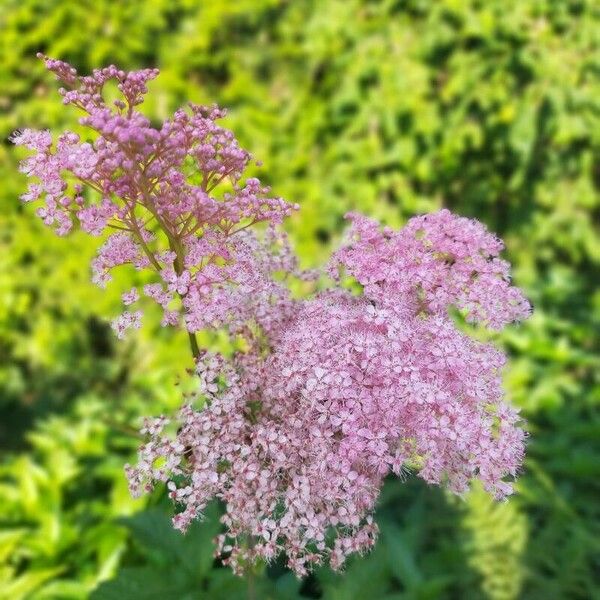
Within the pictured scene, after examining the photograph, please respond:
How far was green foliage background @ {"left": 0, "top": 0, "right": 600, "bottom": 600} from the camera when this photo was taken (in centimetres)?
421

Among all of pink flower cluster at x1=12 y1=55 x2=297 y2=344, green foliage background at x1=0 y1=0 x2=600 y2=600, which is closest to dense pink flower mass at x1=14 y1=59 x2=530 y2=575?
pink flower cluster at x1=12 y1=55 x2=297 y2=344

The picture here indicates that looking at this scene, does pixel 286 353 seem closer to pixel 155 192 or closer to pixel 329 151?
pixel 155 192

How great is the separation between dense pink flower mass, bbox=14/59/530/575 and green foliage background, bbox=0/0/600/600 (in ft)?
7.83

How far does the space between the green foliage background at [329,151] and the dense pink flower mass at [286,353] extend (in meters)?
2.39

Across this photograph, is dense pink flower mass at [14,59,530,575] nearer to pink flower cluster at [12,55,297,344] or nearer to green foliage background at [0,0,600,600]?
pink flower cluster at [12,55,297,344]

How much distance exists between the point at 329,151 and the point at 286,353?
3.20 meters

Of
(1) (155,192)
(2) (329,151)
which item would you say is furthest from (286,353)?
(2) (329,151)

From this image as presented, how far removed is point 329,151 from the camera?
452 cm

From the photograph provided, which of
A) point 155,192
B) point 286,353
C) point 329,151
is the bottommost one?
point 286,353

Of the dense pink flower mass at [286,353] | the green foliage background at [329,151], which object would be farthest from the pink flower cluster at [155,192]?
the green foliage background at [329,151]

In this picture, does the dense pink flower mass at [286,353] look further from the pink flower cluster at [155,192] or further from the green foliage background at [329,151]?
the green foliage background at [329,151]

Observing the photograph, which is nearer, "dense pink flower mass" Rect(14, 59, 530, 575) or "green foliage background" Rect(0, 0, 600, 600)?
"dense pink flower mass" Rect(14, 59, 530, 575)

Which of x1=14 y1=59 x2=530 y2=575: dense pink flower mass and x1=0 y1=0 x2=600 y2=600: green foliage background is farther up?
x1=0 y1=0 x2=600 y2=600: green foliage background

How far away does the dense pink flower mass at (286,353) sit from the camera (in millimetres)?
1341
